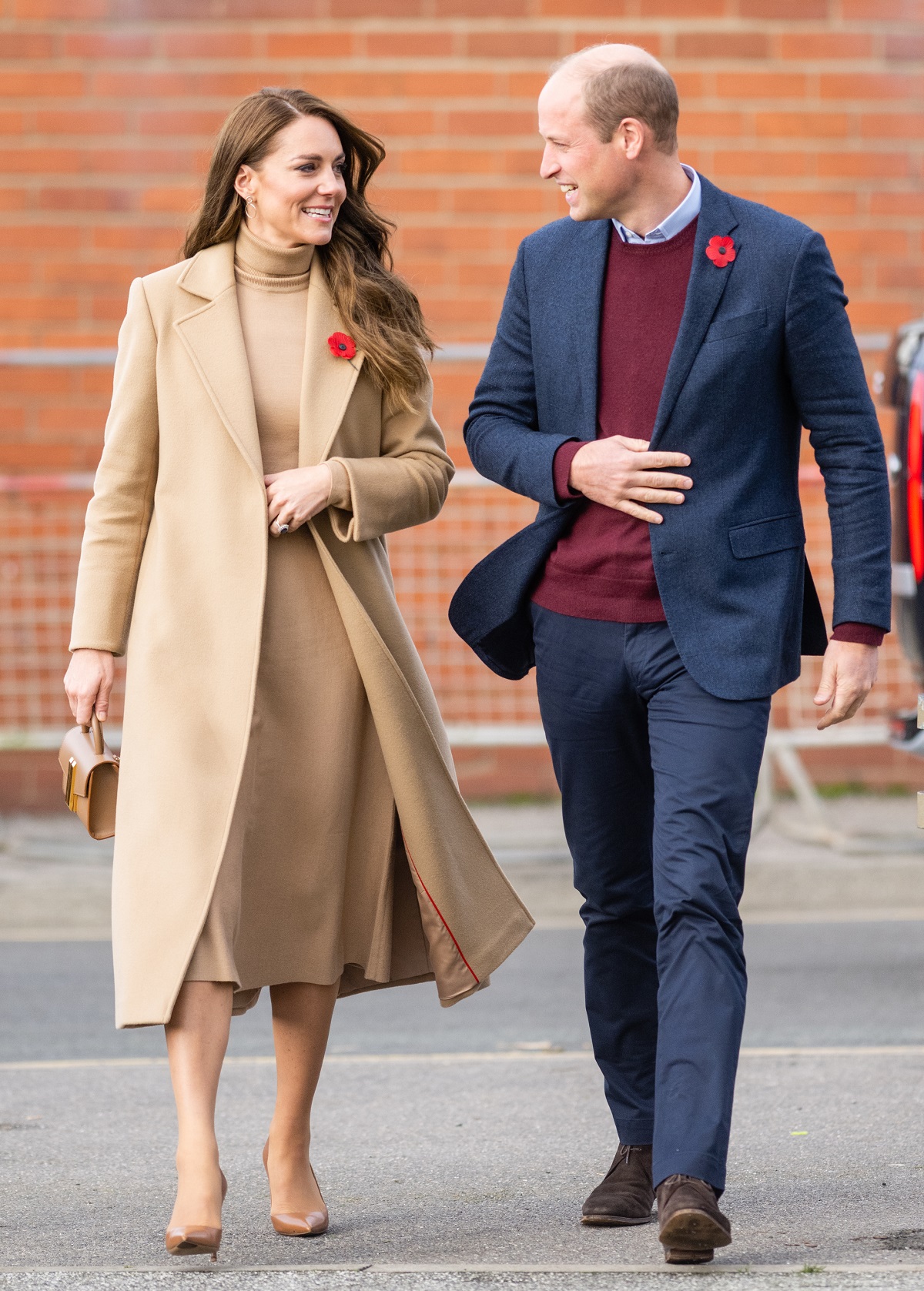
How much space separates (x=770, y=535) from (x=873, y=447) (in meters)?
0.24

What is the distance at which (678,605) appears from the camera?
3.36 m

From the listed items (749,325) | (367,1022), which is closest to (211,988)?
(749,325)

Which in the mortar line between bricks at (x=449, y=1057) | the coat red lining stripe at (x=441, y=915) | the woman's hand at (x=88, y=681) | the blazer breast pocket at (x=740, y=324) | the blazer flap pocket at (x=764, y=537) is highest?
the blazer breast pocket at (x=740, y=324)

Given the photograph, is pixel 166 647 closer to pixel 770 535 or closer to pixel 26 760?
pixel 770 535

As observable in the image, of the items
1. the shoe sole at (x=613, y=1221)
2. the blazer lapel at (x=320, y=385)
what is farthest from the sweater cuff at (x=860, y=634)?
the shoe sole at (x=613, y=1221)

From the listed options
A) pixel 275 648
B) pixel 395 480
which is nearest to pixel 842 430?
pixel 395 480

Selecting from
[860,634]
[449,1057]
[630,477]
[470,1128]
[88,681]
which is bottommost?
[449,1057]

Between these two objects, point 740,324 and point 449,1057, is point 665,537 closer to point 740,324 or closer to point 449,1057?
point 740,324

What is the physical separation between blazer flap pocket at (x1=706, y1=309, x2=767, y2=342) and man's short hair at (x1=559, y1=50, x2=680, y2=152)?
1.07 feet

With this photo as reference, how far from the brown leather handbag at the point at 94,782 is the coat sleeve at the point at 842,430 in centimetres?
133

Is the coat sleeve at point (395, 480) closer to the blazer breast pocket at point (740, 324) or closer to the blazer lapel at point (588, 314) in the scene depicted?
the blazer lapel at point (588, 314)

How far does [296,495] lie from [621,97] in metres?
0.89

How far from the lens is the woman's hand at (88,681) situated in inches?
138

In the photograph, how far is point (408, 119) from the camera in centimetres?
882
